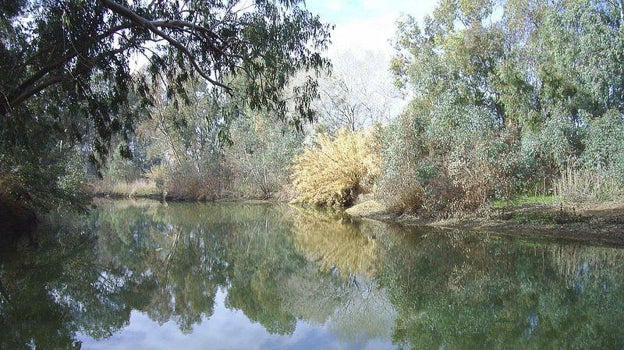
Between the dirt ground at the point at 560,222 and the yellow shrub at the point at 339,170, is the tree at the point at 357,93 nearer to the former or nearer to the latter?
the yellow shrub at the point at 339,170

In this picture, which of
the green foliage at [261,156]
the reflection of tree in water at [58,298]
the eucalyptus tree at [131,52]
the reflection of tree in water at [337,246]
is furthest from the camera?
the green foliage at [261,156]

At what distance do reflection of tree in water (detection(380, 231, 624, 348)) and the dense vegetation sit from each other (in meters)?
3.65

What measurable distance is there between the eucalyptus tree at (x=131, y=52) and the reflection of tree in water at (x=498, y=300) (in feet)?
11.9

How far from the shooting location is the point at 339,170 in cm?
2180

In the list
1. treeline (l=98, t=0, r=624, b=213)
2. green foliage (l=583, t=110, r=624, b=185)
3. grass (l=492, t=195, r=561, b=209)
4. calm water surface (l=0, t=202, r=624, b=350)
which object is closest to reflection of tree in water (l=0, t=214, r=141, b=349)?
calm water surface (l=0, t=202, r=624, b=350)

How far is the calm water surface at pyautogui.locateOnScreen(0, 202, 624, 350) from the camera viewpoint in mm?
5441

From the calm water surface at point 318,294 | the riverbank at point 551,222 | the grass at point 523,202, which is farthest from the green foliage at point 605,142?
the calm water surface at point 318,294

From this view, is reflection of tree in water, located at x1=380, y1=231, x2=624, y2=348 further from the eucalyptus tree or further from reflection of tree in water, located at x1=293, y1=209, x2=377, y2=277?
the eucalyptus tree

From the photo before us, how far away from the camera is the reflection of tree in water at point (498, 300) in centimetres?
519

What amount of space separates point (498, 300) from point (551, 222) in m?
6.56

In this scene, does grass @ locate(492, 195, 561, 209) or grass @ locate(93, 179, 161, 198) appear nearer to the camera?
grass @ locate(492, 195, 561, 209)

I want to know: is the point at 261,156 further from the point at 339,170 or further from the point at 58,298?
the point at 58,298

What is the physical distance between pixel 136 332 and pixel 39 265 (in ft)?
15.7

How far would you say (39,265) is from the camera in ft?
31.3
